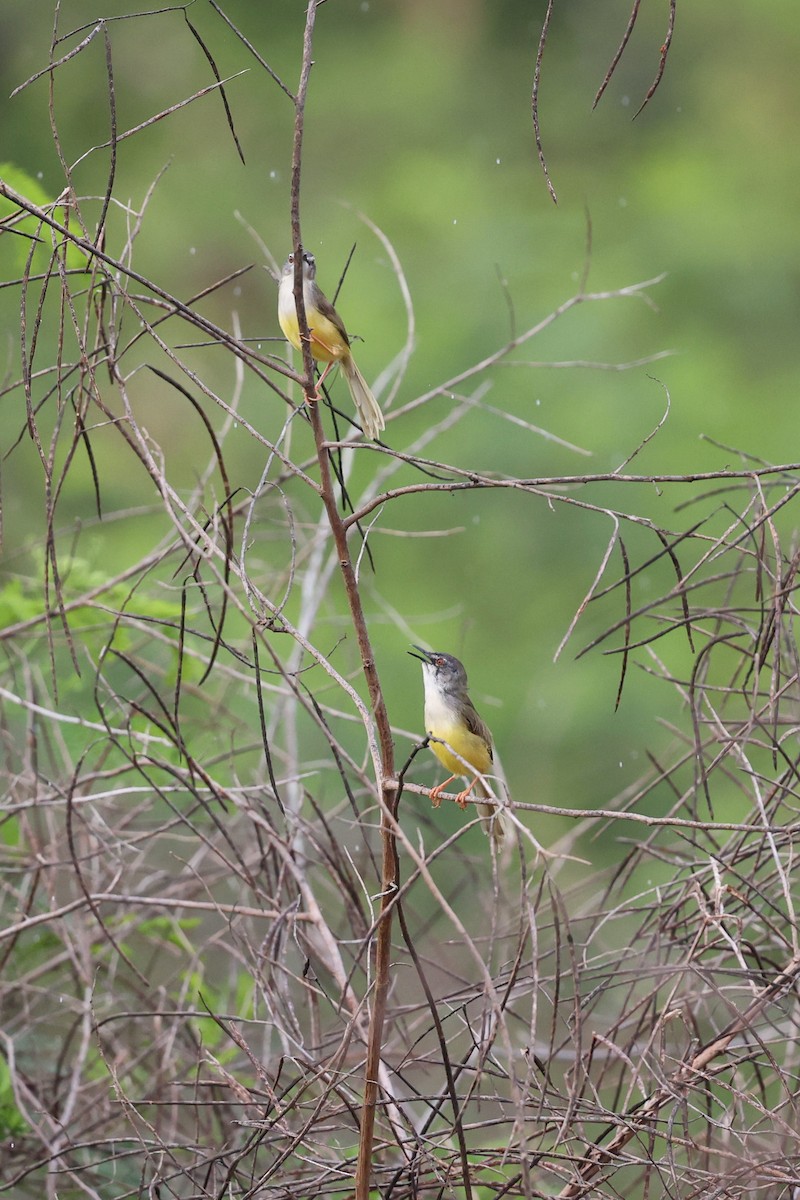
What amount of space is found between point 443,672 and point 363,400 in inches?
22.3

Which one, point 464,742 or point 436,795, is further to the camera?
point 464,742

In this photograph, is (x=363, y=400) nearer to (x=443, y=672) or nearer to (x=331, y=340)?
(x=331, y=340)

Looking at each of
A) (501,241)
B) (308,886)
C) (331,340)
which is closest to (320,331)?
→ (331,340)

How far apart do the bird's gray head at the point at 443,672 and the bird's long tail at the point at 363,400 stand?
1.68 ft

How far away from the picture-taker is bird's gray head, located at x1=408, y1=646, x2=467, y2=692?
2566 millimetres

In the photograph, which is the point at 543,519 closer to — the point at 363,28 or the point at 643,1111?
the point at 363,28

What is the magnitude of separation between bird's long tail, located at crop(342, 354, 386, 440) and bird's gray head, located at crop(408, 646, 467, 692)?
51 centimetres

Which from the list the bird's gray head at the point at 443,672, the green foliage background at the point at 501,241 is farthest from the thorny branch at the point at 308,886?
the green foliage background at the point at 501,241

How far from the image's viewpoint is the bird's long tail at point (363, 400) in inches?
86.8

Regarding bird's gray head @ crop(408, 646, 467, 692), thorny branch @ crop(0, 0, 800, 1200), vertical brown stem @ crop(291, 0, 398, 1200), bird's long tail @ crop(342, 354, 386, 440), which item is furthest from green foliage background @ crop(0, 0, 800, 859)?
vertical brown stem @ crop(291, 0, 398, 1200)

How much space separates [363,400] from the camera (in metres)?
2.33

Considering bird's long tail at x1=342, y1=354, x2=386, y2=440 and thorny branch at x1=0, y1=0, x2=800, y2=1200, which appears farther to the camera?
bird's long tail at x1=342, y1=354, x2=386, y2=440

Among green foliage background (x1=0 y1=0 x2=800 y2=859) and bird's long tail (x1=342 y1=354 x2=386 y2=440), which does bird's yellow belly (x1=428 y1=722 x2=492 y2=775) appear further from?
green foliage background (x1=0 y1=0 x2=800 y2=859)

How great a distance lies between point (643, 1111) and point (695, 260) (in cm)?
820
